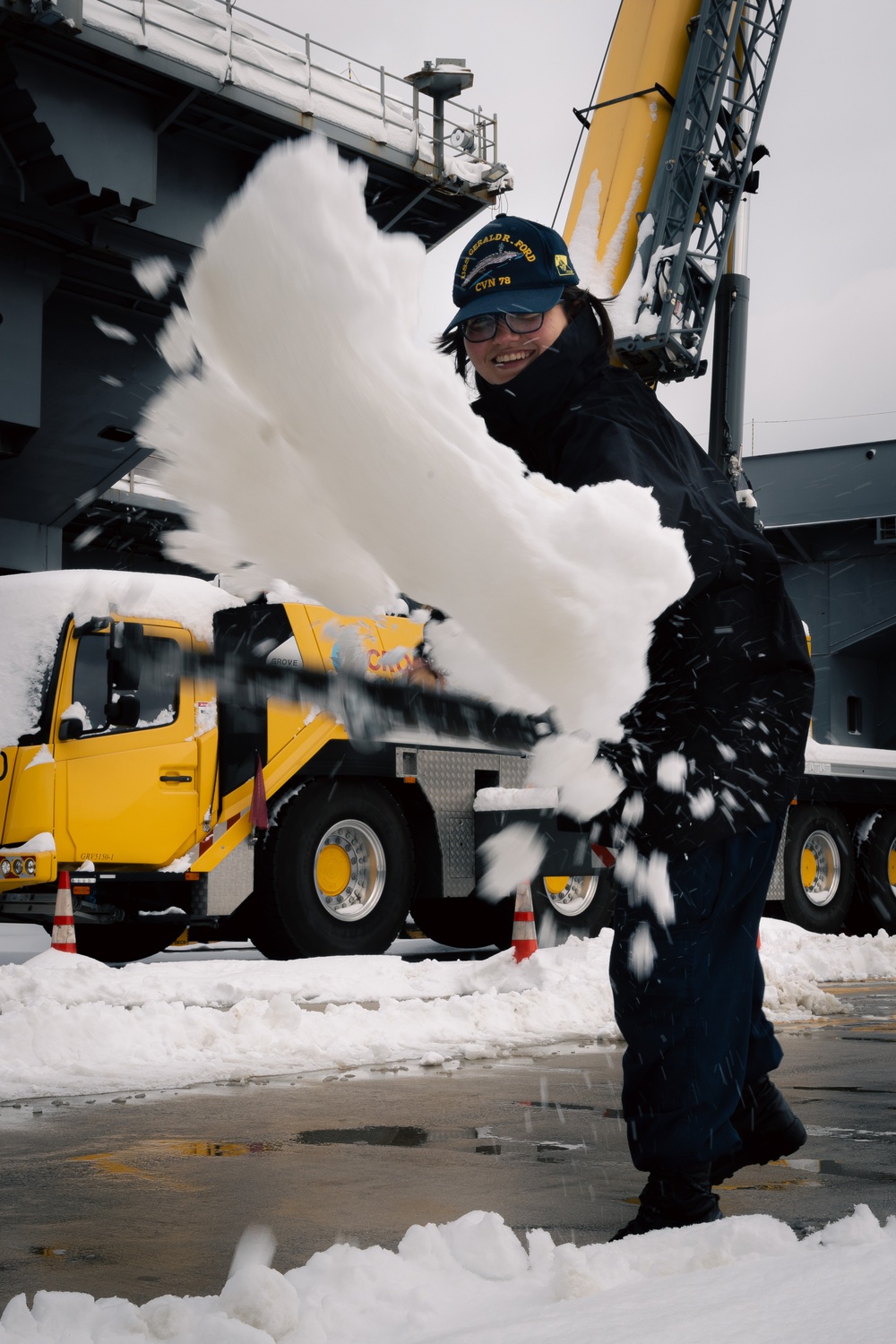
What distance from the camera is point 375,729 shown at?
11.1ft

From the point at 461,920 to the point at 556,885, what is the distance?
1.15m

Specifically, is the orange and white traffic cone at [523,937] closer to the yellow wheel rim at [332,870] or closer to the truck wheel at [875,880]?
the yellow wheel rim at [332,870]

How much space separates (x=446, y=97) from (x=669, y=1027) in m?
18.4

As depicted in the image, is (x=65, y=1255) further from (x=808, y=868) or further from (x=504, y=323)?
(x=808, y=868)

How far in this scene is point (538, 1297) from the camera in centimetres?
256

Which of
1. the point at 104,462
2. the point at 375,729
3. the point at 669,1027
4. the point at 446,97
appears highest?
the point at 446,97

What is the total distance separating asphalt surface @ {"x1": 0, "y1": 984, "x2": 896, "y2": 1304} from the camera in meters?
3.37

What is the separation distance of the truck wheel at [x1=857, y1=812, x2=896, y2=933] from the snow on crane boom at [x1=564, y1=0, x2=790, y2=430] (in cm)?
434

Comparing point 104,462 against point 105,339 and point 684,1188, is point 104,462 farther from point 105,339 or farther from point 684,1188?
point 684,1188

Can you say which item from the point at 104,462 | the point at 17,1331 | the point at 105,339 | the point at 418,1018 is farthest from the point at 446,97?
the point at 17,1331

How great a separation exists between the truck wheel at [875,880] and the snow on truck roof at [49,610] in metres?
7.80

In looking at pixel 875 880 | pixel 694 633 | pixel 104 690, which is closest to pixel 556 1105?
pixel 694 633

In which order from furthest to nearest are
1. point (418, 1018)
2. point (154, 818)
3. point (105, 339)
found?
point (105, 339) < point (154, 818) < point (418, 1018)

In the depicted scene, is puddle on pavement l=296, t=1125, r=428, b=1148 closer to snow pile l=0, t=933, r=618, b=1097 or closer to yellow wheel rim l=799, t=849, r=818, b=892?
snow pile l=0, t=933, r=618, b=1097
